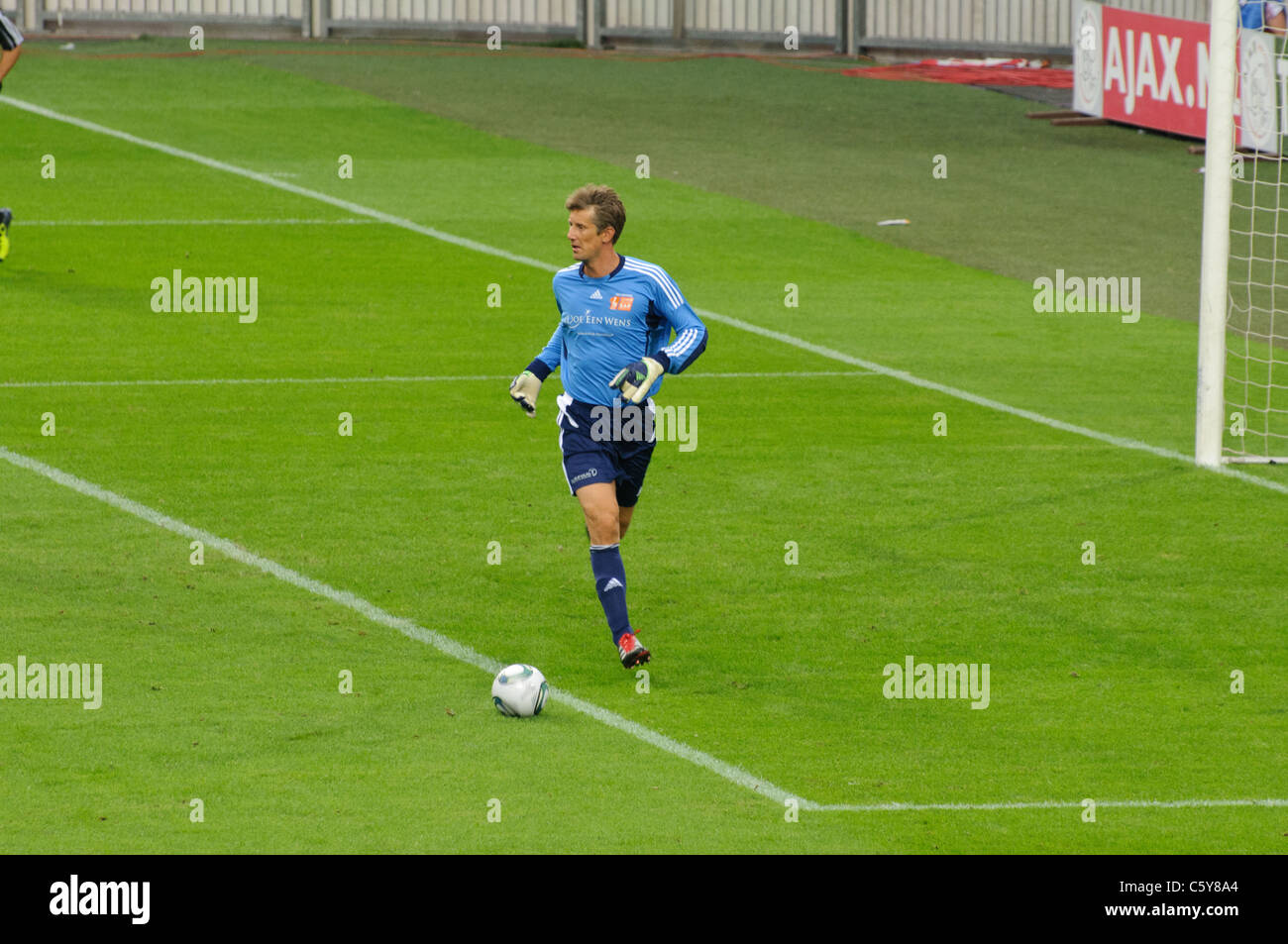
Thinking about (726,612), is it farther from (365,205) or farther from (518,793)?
(365,205)

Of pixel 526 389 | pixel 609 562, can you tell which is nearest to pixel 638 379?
pixel 526 389

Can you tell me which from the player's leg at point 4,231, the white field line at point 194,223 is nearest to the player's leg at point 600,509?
the player's leg at point 4,231

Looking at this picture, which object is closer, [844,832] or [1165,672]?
[844,832]

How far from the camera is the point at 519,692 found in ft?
31.8

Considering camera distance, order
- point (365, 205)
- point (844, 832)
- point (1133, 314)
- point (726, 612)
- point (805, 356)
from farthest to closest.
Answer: point (365, 205) < point (1133, 314) < point (805, 356) < point (726, 612) < point (844, 832)

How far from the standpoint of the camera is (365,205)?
24656 mm

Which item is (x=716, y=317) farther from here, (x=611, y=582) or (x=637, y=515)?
(x=611, y=582)

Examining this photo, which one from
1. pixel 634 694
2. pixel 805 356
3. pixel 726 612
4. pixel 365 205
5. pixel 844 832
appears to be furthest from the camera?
pixel 365 205

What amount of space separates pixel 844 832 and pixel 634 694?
2049mm

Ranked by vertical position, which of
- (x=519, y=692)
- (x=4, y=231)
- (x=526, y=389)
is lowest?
(x=519, y=692)

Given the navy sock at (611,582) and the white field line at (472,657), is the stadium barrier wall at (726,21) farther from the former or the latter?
the navy sock at (611,582)

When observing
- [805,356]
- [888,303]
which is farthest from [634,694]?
[888,303]

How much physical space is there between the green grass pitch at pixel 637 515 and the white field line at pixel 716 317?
11 cm

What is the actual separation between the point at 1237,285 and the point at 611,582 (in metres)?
12.8
